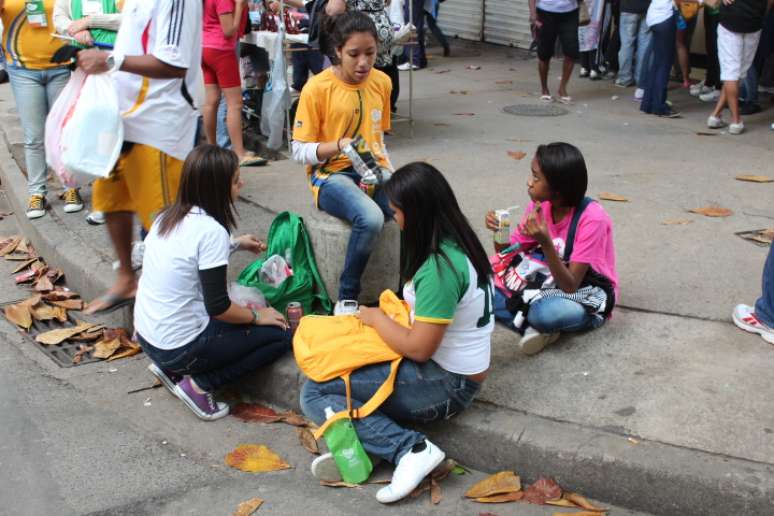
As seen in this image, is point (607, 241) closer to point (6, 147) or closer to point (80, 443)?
point (80, 443)

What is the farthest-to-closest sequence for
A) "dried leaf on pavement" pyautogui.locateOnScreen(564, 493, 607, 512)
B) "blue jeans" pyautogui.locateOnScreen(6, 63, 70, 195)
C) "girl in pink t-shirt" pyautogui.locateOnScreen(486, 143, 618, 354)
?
"blue jeans" pyautogui.locateOnScreen(6, 63, 70, 195) → "girl in pink t-shirt" pyautogui.locateOnScreen(486, 143, 618, 354) → "dried leaf on pavement" pyautogui.locateOnScreen(564, 493, 607, 512)

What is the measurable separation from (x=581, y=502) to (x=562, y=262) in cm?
110

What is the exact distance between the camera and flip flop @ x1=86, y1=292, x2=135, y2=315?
4.62m

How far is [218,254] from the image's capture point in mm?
3715

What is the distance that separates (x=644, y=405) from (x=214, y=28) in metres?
4.70

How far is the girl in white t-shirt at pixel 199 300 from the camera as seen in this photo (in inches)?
147

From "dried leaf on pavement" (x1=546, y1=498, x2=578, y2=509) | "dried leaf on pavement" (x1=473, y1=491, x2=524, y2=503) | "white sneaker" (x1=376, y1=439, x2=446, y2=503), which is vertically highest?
"white sneaker" (x1=376, y1=439, x2=446, y2=503)

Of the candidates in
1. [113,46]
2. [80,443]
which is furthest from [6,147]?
[80,443]

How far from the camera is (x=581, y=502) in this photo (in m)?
3.23

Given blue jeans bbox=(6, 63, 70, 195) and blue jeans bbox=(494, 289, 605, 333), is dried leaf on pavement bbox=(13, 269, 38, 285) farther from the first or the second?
blue jeans bbox=(494, 289, 605, 333)

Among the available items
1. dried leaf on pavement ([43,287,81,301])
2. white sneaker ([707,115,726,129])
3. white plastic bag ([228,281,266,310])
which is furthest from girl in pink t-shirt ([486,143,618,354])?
white sneaker ([707,115,726,129])

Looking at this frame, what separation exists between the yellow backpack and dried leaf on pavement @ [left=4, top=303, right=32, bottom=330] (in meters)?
2.22

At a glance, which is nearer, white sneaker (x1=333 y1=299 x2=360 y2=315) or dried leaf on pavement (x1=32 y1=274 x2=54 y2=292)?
white sneaker (x1=333 y1=299 x2=360 y2=315)

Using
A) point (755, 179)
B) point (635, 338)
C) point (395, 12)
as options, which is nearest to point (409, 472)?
point (635, 338)
